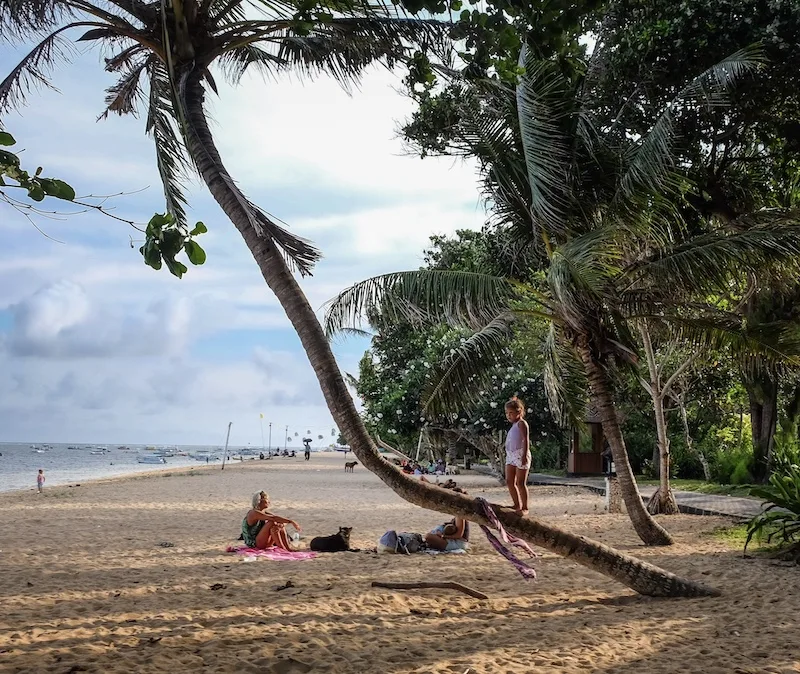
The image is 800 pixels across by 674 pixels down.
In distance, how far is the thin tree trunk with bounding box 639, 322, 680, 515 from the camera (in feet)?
38.2

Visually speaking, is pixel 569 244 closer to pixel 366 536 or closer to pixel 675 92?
pixel 675 92

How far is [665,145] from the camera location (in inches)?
356

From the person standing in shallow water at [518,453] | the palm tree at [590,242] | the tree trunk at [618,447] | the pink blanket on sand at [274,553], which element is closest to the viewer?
the person standing in shallow water at [518,453]

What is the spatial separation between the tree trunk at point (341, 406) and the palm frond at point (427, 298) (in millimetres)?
3100

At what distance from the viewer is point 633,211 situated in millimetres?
9266

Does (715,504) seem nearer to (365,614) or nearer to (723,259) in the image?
(723,259)

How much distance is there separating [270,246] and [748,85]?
8.44 meters

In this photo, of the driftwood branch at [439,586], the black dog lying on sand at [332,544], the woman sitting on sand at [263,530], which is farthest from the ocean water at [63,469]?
the driftwood branch at [439,586]

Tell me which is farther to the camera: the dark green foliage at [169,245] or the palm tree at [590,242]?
the palm tree at [590,242]

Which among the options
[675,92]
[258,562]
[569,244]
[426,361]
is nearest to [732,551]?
[569,244]

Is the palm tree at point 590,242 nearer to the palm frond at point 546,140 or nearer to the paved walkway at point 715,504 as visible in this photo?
the palm frond at point 546,140

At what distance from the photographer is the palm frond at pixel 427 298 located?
28.6 feet

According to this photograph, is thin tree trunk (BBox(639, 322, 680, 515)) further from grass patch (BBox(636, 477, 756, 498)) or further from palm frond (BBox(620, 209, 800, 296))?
grass patch (BBox(636, 477, 756, 498))

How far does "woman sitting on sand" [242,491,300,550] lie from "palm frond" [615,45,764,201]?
6.14 metres
